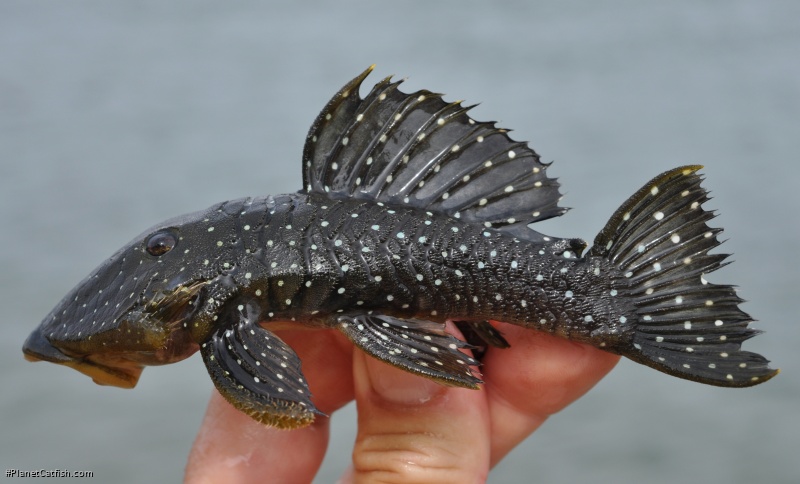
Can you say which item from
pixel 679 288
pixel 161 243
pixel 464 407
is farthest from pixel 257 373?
pixel 679 288

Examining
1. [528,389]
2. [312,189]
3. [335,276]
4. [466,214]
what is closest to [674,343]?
[528,389]

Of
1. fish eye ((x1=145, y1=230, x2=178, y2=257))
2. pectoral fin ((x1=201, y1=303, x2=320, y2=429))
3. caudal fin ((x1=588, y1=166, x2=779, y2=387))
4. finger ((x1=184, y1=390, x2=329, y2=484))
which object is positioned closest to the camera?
pectoral fin ((x1=201, y1=303, x2=320, y2=429))

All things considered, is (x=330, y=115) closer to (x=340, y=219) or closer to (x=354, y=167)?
(x=354, y=167)

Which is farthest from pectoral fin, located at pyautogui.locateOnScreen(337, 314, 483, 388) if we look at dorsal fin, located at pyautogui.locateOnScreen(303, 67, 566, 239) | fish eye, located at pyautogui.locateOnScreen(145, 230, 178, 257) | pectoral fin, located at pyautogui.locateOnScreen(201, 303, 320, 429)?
fish eye, located at pyautogui.locateOnScreen(145, 230, 178, 257)

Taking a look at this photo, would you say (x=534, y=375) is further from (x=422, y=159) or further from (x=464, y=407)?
(x=422, y=159)

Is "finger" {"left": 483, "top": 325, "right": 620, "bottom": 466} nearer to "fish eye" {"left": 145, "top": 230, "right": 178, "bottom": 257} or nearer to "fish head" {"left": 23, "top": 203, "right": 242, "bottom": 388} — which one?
"fish head" {"left": 23, "top": 203, "right": 242, "bottom": 388}
